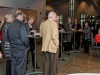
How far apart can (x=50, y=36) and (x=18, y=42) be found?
897mm

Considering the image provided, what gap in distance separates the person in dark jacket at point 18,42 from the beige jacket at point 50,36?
2.26ft

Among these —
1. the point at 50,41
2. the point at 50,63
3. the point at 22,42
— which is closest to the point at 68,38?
the point at 50,63

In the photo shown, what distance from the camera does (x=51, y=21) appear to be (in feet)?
14.7

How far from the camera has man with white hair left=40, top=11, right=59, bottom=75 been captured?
443 cm

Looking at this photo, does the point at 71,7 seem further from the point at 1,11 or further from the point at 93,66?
the point at 93,66

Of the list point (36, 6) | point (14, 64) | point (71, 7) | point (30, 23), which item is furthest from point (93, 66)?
point (71, 7)

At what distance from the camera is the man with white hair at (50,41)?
4426 mm

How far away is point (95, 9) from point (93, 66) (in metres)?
19.8

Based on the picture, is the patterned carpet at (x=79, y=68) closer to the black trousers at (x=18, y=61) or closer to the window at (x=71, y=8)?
the black trousers at (x=18, y=61)

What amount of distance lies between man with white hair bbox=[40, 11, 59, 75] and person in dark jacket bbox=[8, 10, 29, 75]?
70 centimetres

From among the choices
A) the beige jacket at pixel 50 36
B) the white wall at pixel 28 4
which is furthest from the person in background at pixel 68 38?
the beige jacket at pixel 50 36

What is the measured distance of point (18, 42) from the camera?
3809 mm

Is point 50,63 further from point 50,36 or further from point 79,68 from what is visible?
point 79,68

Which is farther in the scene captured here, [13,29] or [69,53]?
[69,53]
